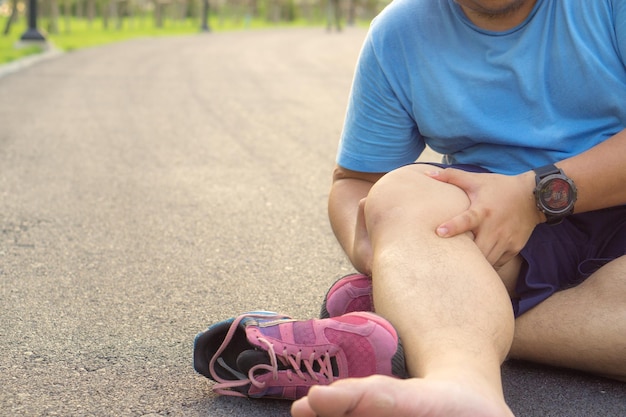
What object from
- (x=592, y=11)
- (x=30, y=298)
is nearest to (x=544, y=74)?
(x=592, y=11)

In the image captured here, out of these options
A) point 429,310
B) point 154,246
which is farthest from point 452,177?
point 154,246

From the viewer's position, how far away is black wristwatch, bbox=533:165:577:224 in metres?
2.16

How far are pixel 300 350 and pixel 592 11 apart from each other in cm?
98

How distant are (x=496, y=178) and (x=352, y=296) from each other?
411 mm

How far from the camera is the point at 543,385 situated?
2252 millimetres

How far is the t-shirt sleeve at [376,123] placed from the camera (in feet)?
8.14

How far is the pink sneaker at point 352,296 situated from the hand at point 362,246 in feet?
0.10

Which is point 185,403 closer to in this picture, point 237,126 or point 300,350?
point 300,350

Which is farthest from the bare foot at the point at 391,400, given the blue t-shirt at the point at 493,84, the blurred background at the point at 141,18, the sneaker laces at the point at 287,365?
the blurred background at the point at 141,18

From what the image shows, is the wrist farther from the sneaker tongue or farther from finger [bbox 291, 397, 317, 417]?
finger [bbox 291, 397, 317, 417]

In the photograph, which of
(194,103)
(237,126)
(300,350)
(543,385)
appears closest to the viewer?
(300,350)

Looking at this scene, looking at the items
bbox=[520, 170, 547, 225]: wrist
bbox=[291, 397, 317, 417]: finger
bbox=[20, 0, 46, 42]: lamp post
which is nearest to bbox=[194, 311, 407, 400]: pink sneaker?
bbox=[291, 397, 317, 417]: finger

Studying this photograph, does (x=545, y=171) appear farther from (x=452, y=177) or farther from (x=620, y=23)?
(x=620, y=23)

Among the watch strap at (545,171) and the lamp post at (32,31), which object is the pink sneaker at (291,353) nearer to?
the watch strap at (545,171)
